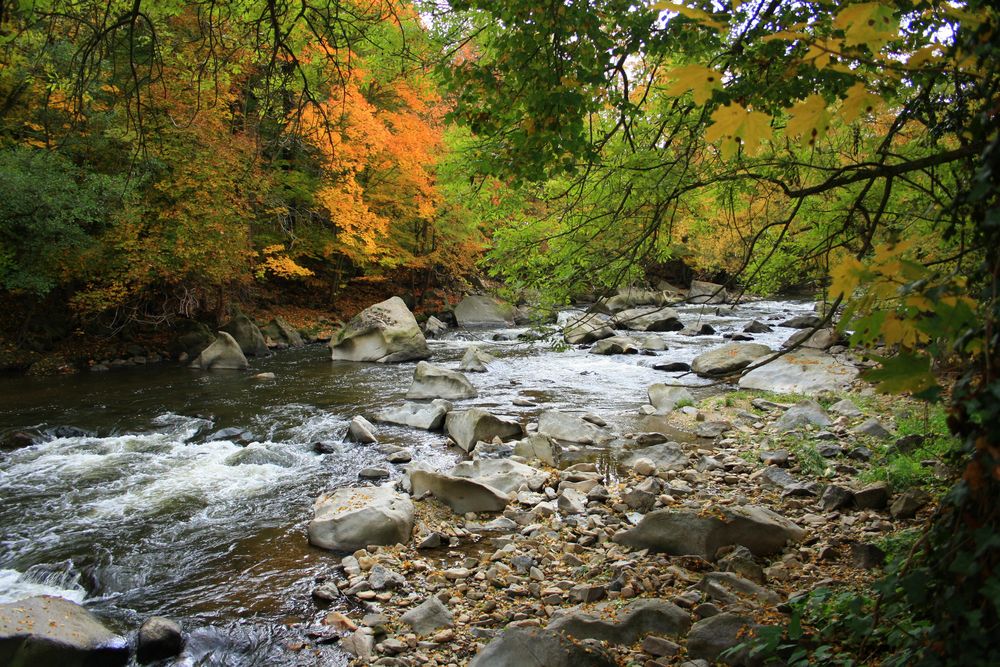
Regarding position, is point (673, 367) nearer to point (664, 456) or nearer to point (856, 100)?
point (664, 456)

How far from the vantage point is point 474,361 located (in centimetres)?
1416

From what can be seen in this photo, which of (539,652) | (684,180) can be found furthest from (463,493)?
(684,180)

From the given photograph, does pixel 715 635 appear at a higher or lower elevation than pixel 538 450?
higher

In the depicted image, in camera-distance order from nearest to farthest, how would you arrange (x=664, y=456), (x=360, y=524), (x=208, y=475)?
(x=360, y=524) → (x=664, y=456) → (x=208, y=475)

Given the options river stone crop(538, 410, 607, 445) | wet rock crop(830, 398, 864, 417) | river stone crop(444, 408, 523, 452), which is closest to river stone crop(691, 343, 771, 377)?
wet rock crop(830, 398, 864, 417)

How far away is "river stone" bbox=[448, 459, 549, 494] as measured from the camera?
6.59m

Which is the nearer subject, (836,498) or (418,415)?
(836,498)

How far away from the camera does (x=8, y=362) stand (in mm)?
12828

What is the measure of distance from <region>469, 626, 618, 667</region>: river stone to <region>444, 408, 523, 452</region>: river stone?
4.91 metres

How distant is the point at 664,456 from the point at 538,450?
59.9 inches

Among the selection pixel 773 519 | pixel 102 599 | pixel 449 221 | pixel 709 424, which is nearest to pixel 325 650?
pixel 102 599

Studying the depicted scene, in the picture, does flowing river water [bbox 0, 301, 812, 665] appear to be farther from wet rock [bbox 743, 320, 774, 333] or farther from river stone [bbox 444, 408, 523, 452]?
wet rock [bbox 743, 320, 774, 333]

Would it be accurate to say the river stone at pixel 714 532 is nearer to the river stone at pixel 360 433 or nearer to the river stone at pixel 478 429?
the river stone at pixel 478 429

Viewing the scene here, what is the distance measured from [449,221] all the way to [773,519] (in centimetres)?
1740
